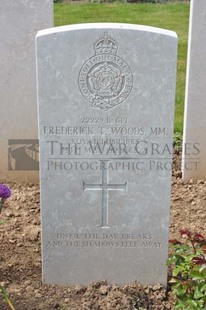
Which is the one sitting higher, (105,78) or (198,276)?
(105,78)

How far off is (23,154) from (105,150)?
170cm

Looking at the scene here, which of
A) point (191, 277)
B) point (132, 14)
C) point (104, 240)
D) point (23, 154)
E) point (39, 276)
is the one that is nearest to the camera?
point (191, 277)

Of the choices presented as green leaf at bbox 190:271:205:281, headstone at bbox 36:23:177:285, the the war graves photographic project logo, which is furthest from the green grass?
green leaf at bbox 190:271:205:281

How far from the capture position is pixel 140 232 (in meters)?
3.22

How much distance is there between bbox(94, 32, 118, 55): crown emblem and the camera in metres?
2.86

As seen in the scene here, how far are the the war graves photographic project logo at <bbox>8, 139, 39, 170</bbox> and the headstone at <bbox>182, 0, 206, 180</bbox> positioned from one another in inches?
48.5

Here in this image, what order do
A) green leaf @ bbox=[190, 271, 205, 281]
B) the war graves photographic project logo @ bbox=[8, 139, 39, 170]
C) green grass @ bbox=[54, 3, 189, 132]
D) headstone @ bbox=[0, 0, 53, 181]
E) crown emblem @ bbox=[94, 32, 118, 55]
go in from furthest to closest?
green grass @ bbox=[54, 3, 189, 132] < the war graves photographic project logo @ bbox=[8, 139, 39, 170] < headstone @ bbox=[0, 0, 53, 181] < crown emblem @ bbox=[94, 32, 118, 55] < green leaf @ bbox=[190, 271, 205, 281]

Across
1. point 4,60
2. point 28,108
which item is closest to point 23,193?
point 28,108

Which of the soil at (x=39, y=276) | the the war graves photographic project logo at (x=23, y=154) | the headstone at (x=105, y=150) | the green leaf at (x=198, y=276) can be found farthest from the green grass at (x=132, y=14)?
the green leaf at (x=198, y=276)

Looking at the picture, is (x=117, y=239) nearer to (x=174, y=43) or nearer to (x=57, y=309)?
(x=57, y=309)

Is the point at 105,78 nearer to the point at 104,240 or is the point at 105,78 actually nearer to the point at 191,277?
the point at 104,240

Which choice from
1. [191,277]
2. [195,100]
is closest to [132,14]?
[195,100]

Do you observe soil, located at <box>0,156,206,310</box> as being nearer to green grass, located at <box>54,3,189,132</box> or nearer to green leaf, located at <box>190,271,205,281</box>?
green leaf, located at <box>190,271,205,281</box>

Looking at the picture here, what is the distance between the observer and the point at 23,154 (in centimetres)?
461
